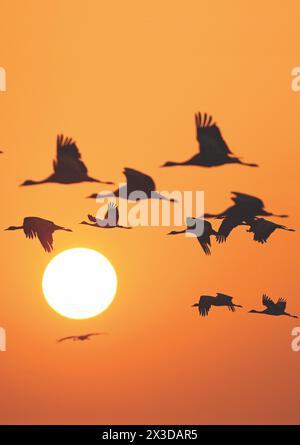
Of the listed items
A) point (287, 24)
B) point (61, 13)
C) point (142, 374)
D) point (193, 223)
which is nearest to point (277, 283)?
point (193, 223)

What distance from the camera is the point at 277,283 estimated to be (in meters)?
2.39

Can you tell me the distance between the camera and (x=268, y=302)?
240 cm

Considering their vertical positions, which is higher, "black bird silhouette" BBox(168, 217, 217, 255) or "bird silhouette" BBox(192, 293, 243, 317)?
"black bird silhouette" BBox(168, 217, 217, 255)

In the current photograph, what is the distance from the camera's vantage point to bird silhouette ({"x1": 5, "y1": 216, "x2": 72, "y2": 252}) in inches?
92.3

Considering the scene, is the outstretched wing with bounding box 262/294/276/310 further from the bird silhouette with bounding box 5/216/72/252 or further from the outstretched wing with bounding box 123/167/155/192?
the bird silhouette with bounding box 5/216/72/252

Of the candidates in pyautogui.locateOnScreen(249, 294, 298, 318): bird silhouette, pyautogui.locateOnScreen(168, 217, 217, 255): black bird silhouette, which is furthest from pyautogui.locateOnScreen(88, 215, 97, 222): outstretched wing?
pyautogui.locateOnScreen(249, 294, 298, 318): bird silhouette

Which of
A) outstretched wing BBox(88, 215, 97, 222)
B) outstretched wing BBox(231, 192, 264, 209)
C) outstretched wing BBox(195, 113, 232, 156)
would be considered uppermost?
outstretched wing BBox(195, 113, 232, 156)

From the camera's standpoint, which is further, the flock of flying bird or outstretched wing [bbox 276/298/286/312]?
outstretched wing [bbox 276/298/286/312]

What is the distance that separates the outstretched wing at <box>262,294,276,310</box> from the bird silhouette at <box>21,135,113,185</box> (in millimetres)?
738

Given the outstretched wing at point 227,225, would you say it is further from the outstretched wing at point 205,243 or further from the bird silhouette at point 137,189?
the bird silhouette at point 137,189

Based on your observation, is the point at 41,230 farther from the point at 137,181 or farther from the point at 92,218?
the point at 137,181

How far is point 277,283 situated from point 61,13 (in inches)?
49.0

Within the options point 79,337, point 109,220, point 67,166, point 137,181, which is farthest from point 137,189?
point 79,337
